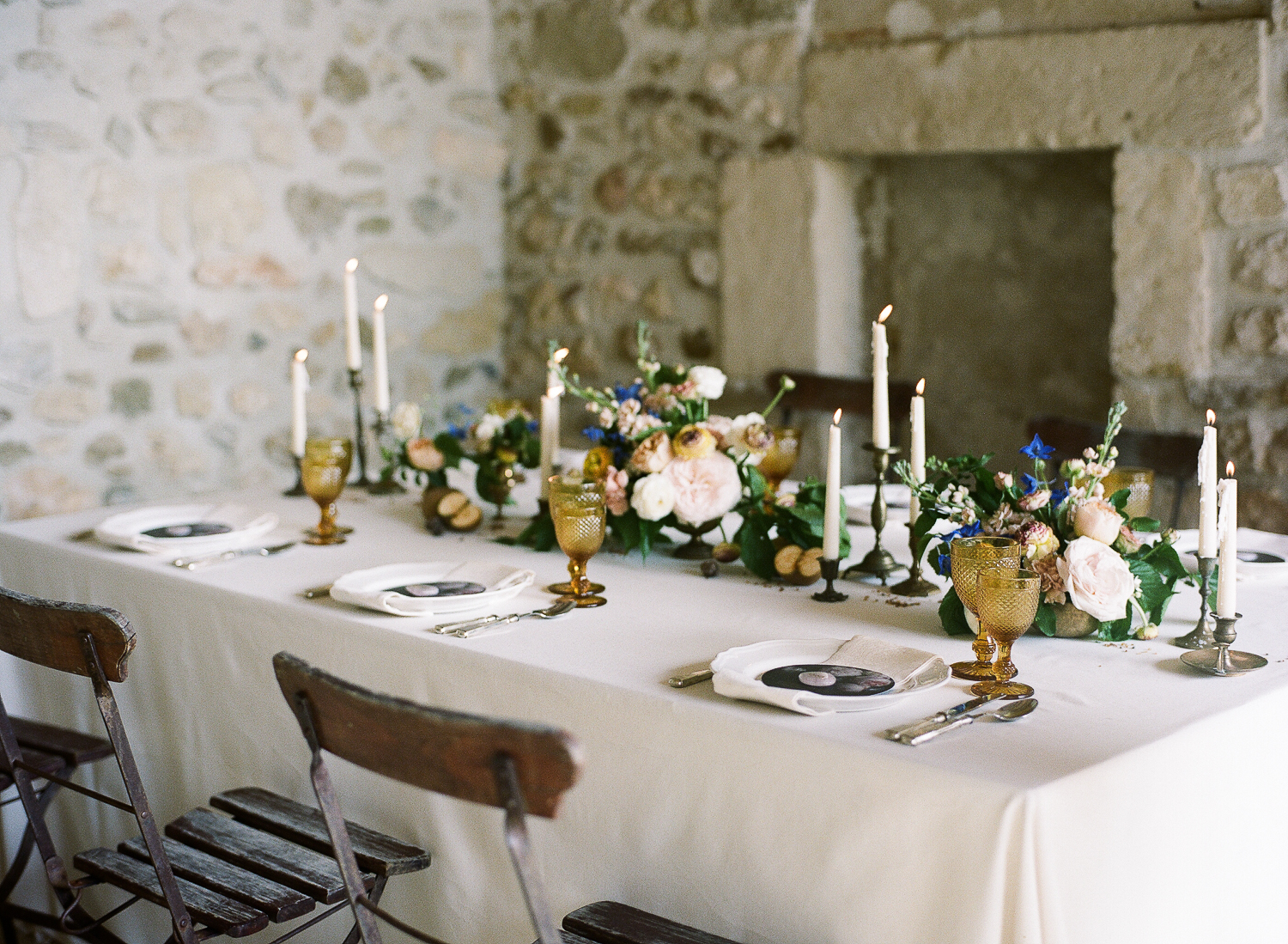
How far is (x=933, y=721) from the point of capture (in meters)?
1.33

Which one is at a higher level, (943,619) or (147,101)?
(147,101)

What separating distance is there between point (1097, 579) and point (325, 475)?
4.21 ft

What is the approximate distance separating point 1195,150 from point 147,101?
105 inches

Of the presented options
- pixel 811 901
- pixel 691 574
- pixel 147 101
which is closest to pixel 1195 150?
pixel 691 574

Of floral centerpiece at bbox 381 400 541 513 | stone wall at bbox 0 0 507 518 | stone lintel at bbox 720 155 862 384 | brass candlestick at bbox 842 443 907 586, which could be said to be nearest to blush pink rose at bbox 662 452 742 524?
brass candlestick at bbox 842 443 907 586

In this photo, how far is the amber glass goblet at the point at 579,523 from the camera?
1.81 meters

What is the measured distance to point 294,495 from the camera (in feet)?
9.00

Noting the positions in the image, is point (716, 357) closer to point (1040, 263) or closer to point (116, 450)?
point (1040, 263)

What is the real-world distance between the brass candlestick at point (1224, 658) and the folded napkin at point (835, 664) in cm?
30

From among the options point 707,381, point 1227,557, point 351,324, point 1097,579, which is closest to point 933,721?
point 1097,579

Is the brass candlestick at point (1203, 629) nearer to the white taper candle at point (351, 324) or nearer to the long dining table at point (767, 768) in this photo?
the long dining table at point (767, 768)

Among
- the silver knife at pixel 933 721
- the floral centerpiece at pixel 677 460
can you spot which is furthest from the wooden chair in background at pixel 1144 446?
the silver knife at pixel 933 721

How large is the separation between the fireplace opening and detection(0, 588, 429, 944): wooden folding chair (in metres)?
2.72

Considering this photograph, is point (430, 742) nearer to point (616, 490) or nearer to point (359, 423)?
point (616, 490)
